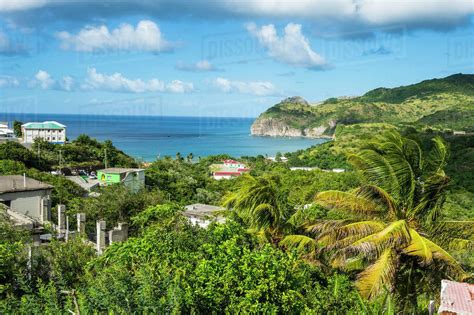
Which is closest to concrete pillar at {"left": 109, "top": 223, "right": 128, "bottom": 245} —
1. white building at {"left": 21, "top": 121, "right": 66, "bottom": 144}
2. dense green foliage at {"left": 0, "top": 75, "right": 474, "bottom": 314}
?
dense green foliage at {"left": 0, "top": 75, "right": 474, "bottom": 314}

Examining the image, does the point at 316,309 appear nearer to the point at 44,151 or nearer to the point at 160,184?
the point at 160,184

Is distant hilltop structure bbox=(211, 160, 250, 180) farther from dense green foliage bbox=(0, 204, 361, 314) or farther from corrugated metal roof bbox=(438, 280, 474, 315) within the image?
corrugated metal roof bbox=(438, 280, 474, 315)

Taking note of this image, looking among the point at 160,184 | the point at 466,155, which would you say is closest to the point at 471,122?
the point at 466,155

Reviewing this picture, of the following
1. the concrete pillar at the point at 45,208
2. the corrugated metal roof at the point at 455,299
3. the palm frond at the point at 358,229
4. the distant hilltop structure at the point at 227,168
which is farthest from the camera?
the distant hilltop structure at the point at 227,168

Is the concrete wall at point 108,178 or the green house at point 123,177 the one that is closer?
the concrete wall at point 108,178

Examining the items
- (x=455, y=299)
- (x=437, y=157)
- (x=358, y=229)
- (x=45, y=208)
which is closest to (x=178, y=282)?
(x=358, y=229)

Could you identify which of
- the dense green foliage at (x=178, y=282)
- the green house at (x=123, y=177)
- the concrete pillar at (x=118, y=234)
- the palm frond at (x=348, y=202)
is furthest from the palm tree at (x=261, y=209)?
the green house at (x=123, y=177)

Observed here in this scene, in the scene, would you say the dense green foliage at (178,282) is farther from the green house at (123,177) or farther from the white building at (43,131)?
the white building at (43,131)
